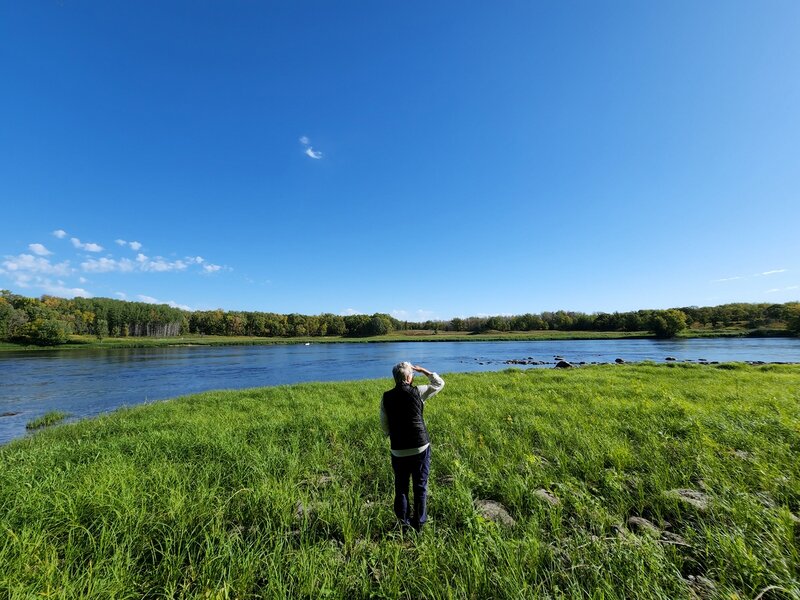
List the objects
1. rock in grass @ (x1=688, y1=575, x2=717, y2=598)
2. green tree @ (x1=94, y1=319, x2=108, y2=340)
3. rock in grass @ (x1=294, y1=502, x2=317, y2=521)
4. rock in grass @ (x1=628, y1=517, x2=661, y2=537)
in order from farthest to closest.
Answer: green tree @ (x1=94, y1=319, x2=108, y2=340) < rock in grass @ (x1=294, y1=502, x2=317, y2=521) < rock in grass @ (x1=628, y1=517, x2=661, y2=537) < rock in grass @ (x1=688, y1=575, x2=717, y2=598)

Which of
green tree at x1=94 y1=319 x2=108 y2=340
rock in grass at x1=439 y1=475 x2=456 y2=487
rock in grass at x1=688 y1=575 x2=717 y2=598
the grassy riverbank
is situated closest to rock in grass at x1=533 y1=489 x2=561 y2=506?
the grassy riverbank

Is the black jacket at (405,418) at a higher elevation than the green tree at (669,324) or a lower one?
higher

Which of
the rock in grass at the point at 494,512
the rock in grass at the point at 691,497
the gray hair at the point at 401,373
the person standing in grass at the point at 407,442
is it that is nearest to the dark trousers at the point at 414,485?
the person standing in grass at the point at 407,442

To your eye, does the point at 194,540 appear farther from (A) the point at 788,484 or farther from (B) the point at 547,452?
(A) the point at 788,484

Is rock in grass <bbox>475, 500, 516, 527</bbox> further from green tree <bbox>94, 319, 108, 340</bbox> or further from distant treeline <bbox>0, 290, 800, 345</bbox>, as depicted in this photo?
green tree <bbox>94, 319, 108, 340</bbox>

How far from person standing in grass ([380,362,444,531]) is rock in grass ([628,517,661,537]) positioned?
2641 millimetres

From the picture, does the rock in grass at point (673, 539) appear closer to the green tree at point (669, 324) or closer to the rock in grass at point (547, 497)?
the rock in grass at point (547, 497)

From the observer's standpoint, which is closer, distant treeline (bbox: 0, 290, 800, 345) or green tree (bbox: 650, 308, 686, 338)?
distant treeline (bbox: 0, 290, 800, 345)

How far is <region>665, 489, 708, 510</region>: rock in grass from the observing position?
4.69m

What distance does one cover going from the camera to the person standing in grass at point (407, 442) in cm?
456

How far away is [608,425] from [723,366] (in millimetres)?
23635

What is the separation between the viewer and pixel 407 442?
455 cm

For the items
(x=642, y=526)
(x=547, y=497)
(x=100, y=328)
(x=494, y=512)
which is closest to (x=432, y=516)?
(x=494, y=512)

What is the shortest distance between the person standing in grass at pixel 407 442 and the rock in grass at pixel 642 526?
264cm
